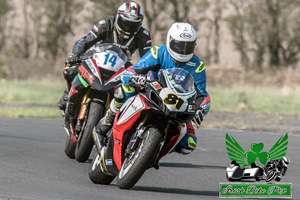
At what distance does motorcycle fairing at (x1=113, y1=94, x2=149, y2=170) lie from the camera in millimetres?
6494

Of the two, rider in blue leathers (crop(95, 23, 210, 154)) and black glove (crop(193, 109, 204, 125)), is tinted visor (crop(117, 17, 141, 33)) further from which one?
black glove (crop(193, 109, 204, 125))

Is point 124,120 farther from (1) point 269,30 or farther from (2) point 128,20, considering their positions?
(1) point 269,30

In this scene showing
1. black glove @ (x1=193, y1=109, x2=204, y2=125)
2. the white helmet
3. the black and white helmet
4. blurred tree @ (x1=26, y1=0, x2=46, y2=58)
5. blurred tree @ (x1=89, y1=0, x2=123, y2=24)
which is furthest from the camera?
blurred tree @ (x1=26, y1=0, x2=46, y2=58)

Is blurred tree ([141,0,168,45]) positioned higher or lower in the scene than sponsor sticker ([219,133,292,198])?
lower

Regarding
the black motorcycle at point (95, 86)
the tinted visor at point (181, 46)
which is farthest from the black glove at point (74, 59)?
the tinted visor at point (181, 46)

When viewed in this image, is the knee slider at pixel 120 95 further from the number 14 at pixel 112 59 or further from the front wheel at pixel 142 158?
the number 14 at pixel 112 59

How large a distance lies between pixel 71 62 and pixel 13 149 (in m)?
1.52

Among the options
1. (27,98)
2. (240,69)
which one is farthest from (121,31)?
(240,69)

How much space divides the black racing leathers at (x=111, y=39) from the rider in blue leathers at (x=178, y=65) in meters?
2.67

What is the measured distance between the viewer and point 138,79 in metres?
6.46

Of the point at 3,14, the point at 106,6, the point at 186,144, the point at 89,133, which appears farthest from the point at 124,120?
the point at 3,14

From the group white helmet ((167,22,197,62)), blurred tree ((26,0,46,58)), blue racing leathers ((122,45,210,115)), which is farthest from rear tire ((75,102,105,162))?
blurred tree ((26,0,46,58))

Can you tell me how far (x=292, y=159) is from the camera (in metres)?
9.96

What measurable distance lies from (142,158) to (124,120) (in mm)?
592
